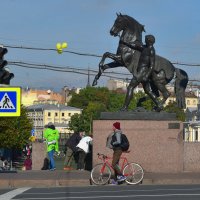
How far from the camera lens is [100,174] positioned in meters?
23.6

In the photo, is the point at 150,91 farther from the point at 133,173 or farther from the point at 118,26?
the point at 133,173

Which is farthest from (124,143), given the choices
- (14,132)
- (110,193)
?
(14,132)

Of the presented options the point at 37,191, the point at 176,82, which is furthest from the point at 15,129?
the point at 37,191

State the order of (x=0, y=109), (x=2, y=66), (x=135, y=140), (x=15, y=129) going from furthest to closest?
(x=15, y=129), (x=135, y=140), (x=0, y=109), (x=2, y=66)

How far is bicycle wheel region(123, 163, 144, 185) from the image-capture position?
23.8 metres

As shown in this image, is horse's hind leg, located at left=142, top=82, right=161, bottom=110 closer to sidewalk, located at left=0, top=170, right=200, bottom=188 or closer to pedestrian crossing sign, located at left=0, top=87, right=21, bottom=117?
sidewalk, located at left=0, top=170, right=200, bottom=188

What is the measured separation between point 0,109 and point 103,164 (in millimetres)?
3678

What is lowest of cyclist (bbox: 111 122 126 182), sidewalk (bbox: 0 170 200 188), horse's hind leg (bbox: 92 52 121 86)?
sidewalk (bbox: 0 170 200 188)

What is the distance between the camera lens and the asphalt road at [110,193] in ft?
61.2

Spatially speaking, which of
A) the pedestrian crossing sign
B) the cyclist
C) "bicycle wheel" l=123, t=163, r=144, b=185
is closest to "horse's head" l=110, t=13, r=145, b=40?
the cyclist

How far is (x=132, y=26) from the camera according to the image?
2638cm

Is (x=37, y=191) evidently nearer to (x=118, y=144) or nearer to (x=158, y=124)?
(x=118, y=144)

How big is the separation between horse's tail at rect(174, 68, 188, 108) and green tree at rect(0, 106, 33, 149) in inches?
1975

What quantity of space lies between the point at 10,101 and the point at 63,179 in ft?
10.4
